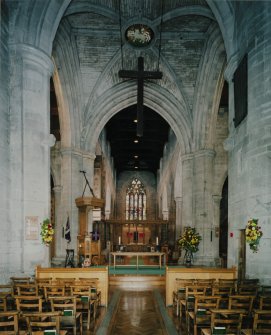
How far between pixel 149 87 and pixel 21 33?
913 cm

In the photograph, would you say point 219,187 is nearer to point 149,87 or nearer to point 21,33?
point 149,87

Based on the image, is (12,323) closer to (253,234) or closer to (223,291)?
(223,291)

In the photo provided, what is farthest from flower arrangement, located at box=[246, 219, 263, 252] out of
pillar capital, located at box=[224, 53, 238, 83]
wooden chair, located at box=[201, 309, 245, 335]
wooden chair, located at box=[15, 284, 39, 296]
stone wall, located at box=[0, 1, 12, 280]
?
stone wall, located at box=[0, 1, 12, 280]

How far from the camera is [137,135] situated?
15055 mm

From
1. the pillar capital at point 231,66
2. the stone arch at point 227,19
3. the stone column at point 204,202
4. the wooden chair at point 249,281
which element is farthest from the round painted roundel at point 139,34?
the wooden chair at point 249,281

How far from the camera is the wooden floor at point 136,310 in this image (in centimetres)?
824

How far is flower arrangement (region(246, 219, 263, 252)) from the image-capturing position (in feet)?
31.2

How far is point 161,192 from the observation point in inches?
1403

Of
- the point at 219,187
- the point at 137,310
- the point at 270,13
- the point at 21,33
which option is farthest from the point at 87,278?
the point at 219,187

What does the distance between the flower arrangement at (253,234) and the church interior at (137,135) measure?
0.11ft

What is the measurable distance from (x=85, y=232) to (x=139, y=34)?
8.99 meters

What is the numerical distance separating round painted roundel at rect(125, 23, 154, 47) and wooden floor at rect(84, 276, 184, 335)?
10147 mm

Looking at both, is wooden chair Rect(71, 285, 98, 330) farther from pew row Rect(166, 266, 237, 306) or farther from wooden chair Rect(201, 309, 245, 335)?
wooden chair Rect(201, 309, 245, 335)

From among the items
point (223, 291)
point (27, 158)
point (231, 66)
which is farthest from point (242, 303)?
point (231, 66)
